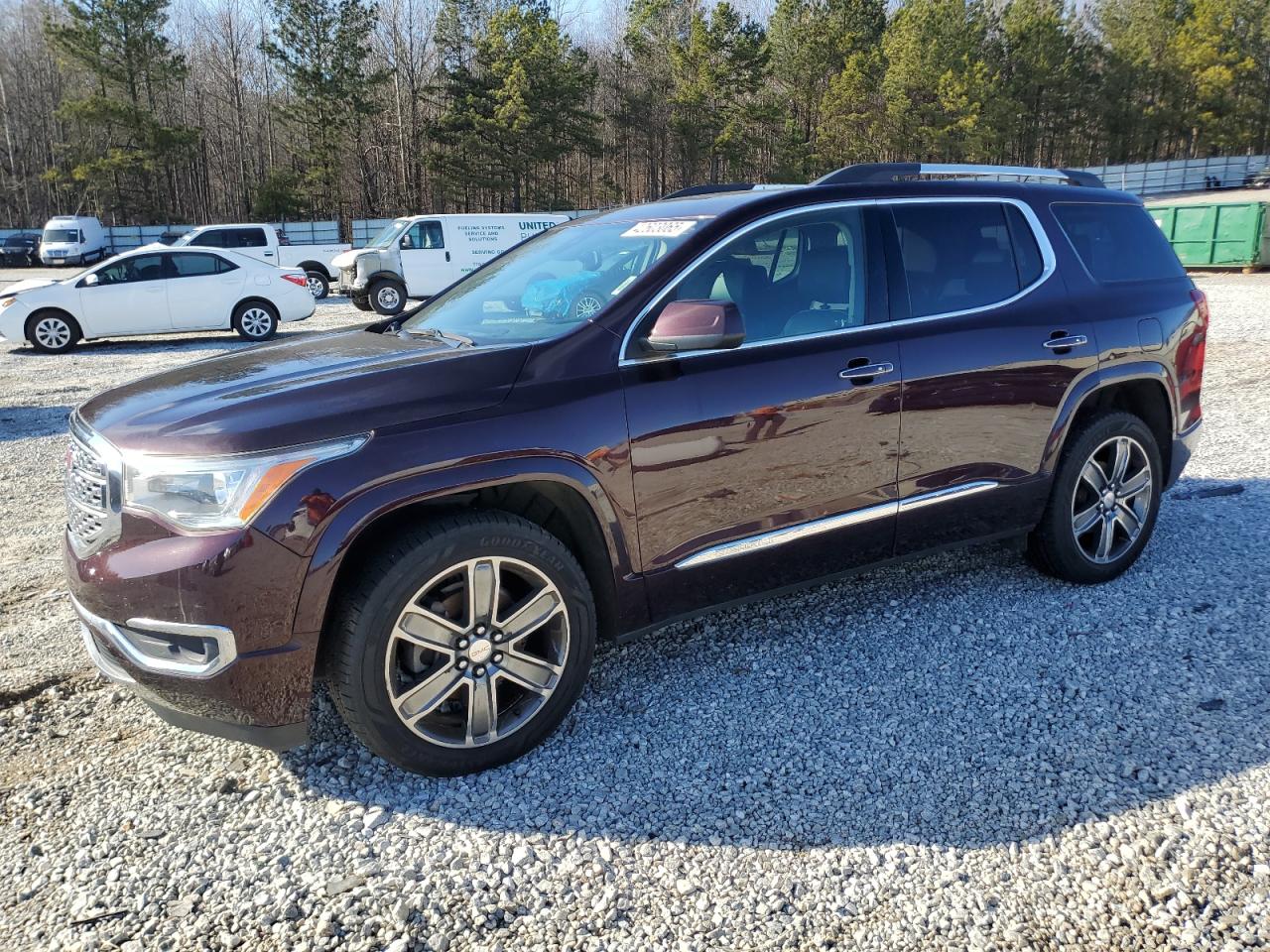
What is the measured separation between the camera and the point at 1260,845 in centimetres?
262

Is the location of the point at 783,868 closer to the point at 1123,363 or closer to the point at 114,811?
the point at 114,811

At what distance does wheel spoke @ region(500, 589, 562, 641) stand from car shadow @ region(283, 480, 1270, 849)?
471 mm

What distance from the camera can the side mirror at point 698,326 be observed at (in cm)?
299

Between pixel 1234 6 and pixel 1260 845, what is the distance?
80.4 metres

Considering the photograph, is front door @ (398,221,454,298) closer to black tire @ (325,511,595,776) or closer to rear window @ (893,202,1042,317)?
rear window @ (893,202,1042,317)

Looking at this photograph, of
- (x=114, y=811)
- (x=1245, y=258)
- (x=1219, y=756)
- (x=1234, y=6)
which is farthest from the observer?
(x=1234, y=6)

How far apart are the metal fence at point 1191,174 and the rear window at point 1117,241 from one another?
222 feet

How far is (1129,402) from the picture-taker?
181 inches

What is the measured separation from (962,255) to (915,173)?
1.39ft

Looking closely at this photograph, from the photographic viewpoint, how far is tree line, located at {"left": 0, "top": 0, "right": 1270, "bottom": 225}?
1811 inches

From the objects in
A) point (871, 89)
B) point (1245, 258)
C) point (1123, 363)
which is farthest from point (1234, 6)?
point (1123, 363)

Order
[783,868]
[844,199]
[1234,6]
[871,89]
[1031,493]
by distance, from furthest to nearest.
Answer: [1234,6] → [871,89] → [1031,493] → [844,199] → [783,868]

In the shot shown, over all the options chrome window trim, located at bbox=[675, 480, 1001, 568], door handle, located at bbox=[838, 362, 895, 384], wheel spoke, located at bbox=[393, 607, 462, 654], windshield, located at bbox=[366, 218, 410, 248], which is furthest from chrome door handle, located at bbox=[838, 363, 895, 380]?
windshield, located at bbox=[366, 218, 410, 248]

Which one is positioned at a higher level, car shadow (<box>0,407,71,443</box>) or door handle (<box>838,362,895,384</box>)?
door handle (<box>838,362,895,384</box>)
